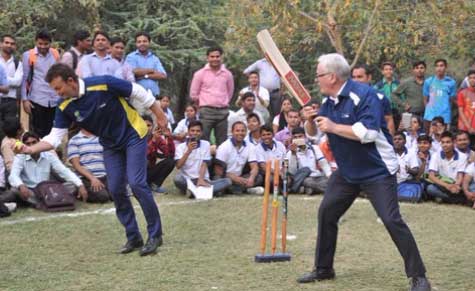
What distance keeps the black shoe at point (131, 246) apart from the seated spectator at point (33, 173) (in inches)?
109

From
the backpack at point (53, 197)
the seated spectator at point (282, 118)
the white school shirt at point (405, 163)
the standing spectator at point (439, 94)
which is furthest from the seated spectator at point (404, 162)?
the backpack at point (53, 197)

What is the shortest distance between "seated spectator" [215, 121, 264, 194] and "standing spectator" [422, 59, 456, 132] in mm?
3277

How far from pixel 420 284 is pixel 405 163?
18.5 ft

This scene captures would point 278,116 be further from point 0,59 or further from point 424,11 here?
point 0,59

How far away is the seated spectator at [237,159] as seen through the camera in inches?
483

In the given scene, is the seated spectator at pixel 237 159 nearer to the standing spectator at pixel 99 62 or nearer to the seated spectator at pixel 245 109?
the seated spectator at pixel 245 109

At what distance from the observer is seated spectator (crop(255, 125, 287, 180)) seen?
12.4m

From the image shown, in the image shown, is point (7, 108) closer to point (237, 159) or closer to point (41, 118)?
point (41, 118)

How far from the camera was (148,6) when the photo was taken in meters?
18.9

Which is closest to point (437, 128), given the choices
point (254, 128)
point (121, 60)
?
point (254, 128)

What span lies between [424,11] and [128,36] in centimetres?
631

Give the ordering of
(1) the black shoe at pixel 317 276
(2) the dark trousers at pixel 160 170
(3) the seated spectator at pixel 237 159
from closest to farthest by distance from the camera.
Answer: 1. (1) the black shoe at pixel 317 276
2. (2) the dark trousers at pixel 160 170
3. (3) the seated spectator at pixel 237 159

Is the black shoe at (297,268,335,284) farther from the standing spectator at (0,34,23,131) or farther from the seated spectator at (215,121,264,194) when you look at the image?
the standing spectator at (0,34,23,131)

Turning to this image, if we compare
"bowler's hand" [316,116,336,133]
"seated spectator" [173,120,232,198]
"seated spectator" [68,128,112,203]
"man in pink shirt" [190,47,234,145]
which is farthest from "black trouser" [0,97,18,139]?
"bowler's hand" [316,116,336,133]
